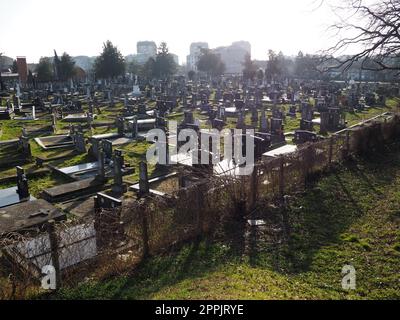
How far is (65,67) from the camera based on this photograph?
64625mm

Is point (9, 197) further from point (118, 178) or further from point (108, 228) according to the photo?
point (108, 228)

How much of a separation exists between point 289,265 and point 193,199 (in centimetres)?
249

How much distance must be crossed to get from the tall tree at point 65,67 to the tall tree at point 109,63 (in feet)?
14.0

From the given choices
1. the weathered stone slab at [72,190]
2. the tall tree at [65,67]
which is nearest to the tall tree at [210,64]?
the tall tree at [65,67]

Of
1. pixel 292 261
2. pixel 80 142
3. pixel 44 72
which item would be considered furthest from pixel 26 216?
pixel 44 72

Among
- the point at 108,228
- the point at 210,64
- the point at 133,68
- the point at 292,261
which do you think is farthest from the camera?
the point at 133,68

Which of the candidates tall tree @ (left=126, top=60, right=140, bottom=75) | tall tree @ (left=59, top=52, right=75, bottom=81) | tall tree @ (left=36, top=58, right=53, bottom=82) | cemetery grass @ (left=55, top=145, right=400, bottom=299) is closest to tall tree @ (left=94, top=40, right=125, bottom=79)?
tall tree @ (left=59, top=52, right=75, bottom=81)

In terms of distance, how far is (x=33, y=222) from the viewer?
30.2 ft

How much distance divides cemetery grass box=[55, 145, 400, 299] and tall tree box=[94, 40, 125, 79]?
5989cm

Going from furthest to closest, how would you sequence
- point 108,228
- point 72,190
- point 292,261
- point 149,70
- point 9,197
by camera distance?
point 149,70
point 72,190
point 9,197
point 292,261
point 108,228

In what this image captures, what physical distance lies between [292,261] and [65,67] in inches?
2568

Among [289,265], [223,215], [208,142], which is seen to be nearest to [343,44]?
[208,142]

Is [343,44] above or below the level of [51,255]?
above
